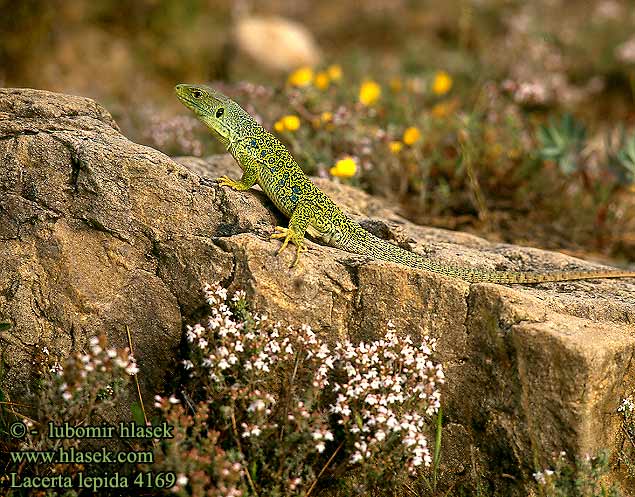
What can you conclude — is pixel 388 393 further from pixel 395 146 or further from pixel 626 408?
pixel 395 146

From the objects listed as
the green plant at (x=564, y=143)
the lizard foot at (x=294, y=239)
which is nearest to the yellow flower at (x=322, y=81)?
the green plant at (x=564, y=143)

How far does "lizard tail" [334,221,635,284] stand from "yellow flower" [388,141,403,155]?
7.84ft

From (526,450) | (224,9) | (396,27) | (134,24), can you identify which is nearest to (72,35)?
(134,24)

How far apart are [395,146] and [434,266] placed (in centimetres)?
284

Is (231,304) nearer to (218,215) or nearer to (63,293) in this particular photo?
(218,215)

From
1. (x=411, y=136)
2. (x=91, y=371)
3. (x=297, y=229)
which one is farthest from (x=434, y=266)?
(x=411, y=136)

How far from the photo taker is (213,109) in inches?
216

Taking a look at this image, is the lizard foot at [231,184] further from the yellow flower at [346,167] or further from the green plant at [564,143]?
the green plant at [564,143]

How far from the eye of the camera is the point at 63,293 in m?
4.62

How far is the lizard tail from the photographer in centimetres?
488

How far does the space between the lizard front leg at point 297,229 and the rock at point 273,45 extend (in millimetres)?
9167

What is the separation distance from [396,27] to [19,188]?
14.2 meters

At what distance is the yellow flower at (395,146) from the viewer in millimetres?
7492

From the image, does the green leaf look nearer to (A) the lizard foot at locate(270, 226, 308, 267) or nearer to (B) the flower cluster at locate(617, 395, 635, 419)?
(A) the lizard foot at locate(270, 226, 308, 267)
